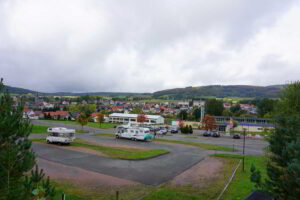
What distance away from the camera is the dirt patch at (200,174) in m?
12.5

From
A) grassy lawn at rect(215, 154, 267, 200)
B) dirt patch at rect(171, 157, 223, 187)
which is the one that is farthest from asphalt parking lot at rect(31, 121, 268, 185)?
grassy lawn at rect(215, 154, 267, 200)

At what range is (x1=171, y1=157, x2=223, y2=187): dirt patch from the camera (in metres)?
12.5

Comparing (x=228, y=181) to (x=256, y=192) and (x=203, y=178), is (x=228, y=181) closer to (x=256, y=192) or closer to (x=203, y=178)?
(x=203, y=178)

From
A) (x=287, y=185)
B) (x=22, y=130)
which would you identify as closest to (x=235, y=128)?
(x=287, y=185)

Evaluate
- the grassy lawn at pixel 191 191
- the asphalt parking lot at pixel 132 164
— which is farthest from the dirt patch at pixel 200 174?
the asphalt parking lot at pixel 132 164

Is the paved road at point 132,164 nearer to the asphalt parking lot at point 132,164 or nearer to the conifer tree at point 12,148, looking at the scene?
the asphalt parking lot at point 132,164

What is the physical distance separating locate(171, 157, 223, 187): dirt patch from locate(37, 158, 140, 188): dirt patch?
10.5 ft

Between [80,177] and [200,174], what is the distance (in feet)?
27.4

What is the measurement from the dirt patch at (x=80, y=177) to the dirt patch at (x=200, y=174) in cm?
319

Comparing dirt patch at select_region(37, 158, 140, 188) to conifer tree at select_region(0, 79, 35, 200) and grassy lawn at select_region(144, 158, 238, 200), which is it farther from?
conifer tree at select_region(0, 79, 35, 200)

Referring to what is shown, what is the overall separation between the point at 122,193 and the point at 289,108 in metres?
11.7

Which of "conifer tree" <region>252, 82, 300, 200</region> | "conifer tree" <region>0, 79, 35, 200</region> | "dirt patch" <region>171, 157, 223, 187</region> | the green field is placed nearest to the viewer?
"conifer tree" <region>0, 79, 35, 200</region>

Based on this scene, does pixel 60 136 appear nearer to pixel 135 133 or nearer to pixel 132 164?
Result: pixel 135 133

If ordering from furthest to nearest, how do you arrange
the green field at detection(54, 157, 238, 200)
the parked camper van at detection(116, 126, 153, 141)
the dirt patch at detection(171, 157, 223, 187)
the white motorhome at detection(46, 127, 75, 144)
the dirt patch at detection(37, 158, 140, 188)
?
the parked camper van at detection(116, 126, 153, 141)
the white motorhome at detection(46, 127, 75, 144)
the dirt patch at detection(171, 157, 223, 187)
the dirt patch at detection(37, 158, 140, 188)
the green field at detection(54, 157, 238, 200)
